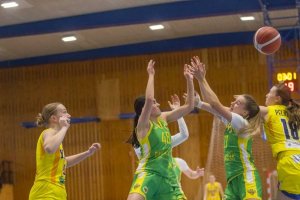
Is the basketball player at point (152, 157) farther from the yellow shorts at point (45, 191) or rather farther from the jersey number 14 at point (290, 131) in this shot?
the jersey number 14 at point (290, 131)

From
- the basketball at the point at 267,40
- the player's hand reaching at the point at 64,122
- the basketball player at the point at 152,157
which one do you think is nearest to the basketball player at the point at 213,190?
the basketball at the point at 267,40

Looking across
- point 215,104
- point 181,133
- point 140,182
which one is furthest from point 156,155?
point 181,133

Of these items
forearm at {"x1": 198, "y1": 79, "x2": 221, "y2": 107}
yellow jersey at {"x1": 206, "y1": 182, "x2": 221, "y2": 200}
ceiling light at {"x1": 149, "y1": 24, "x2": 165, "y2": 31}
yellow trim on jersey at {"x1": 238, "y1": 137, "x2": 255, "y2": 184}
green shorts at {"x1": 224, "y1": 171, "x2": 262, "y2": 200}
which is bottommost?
yellow jersey at {"x1": 206, "y1": 182, "x2": 221, "y2": 200}

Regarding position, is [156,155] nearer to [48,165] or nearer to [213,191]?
[48,165]

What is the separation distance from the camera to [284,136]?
261 inches

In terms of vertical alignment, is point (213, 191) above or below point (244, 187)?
below

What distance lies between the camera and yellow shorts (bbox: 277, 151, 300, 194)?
6461 millimetres

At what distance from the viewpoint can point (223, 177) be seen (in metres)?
16.2

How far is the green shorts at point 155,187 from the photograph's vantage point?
604 cm

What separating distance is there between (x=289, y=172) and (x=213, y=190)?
882cm

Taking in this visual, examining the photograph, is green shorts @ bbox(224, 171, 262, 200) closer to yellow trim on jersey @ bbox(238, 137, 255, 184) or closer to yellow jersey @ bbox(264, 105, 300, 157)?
yellow trim on jersey @ bbox(238, 137, 255, 184)

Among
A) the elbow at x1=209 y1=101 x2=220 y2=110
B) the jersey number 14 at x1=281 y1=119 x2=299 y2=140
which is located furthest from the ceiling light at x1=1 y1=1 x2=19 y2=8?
the jersey number 14 at x1=281 y1=119 x2=299 y2=140

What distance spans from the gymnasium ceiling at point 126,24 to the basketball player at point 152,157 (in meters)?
7.83

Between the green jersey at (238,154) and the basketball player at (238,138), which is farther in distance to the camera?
the green jersey at (238,154)
